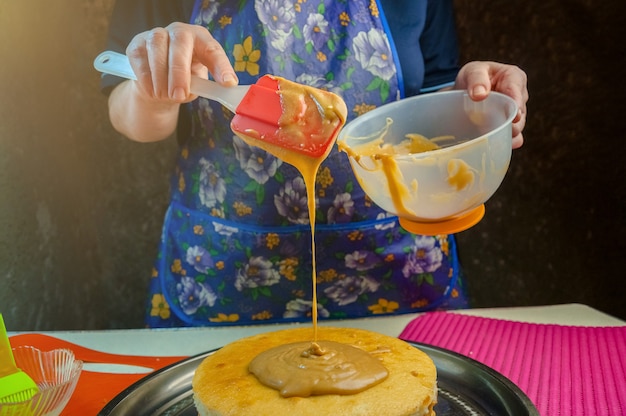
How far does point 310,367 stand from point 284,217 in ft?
1.94

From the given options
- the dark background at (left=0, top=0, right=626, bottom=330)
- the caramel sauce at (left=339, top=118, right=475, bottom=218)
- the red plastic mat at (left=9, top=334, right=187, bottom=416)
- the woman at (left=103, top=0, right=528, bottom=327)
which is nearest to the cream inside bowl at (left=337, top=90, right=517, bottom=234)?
the caramel sauce at (left=339, top=118, right=475, bottom=218)

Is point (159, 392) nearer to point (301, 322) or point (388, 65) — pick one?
point (301, 322)

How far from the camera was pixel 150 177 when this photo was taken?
4.88 ft

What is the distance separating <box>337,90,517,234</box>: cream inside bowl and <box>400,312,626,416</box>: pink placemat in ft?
0.67

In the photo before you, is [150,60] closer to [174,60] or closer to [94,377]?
[174,60]

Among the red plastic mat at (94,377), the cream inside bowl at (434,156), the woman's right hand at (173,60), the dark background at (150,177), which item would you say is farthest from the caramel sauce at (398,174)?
the dark background at (150,177)

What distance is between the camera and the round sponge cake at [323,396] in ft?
2.19

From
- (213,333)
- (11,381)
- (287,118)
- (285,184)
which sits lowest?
(213,333)

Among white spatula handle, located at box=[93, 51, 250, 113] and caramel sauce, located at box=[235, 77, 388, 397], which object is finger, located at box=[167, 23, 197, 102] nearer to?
white spatula handle, located at box=[93, 51, 250, 113]

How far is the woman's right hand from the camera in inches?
33.8

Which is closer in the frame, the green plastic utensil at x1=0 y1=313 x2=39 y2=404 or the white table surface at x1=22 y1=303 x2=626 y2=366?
the green plastic utensil at x1=0 y1=313 x2=39 y2=404

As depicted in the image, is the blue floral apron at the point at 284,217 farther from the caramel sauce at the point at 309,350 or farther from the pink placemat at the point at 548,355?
the caramel sauce at the point at 309,350

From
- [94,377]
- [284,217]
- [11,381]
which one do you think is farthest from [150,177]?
[11,381]

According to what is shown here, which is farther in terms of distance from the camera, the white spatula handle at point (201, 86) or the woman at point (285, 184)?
the woman at point (285, 184)
